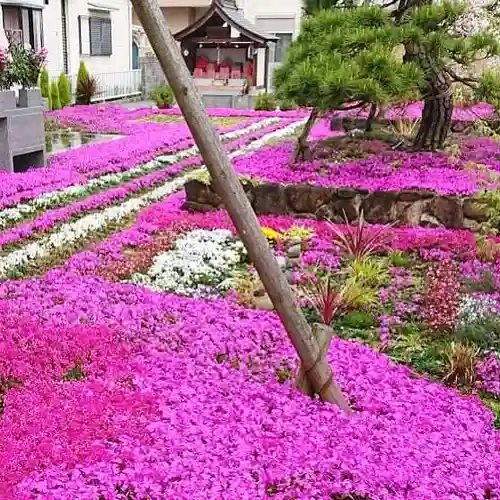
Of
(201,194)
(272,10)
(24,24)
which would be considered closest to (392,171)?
(201,194)

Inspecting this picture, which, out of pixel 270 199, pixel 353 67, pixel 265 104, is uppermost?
pixel 353 67

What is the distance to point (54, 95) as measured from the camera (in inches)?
956

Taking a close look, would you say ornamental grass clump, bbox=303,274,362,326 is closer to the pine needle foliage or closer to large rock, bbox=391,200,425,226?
large rock, bbox=391,200,425,226

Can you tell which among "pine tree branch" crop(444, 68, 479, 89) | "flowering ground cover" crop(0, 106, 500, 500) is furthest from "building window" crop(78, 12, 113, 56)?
"pine tree branch" crop(444, 68, 479, 89)

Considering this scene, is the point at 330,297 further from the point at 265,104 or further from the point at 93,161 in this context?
the point at 265,104

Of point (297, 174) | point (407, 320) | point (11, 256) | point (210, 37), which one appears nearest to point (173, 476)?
point (407, 320)

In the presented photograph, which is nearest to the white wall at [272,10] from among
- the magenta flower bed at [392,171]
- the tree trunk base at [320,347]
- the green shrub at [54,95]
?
the green shrub at [54,95]

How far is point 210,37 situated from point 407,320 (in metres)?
23.9

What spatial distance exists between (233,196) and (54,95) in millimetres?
22037

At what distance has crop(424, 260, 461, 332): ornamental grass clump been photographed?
20.0 ft

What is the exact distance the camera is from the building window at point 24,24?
23.1 meters

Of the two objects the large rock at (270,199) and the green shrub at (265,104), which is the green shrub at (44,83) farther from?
the large rock at (270,199)

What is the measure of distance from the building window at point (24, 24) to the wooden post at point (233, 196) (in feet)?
69.3

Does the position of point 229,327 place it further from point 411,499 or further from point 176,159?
point 176,159
